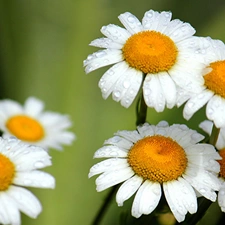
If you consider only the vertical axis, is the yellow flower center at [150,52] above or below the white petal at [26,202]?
above

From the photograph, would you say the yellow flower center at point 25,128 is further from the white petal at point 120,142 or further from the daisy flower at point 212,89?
the daisy flower at point 212,89

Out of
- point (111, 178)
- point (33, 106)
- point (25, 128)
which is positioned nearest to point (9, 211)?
point (111, 178)

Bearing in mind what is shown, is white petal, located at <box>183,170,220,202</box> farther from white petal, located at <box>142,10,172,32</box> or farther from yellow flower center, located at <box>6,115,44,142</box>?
yellow flower center, located at <box>6,115,44,142</box>

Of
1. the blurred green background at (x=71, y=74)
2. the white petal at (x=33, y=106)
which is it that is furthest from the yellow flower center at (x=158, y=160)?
the white petal at (x=33, y=106)

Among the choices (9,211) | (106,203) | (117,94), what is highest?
(117,94)

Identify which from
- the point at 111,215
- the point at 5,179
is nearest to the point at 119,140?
the point at 5,179

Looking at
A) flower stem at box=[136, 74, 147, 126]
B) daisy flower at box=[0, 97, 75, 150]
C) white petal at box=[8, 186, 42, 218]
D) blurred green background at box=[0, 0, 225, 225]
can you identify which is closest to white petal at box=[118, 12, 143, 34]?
flower stem at box=[136, 74, 147, 126]

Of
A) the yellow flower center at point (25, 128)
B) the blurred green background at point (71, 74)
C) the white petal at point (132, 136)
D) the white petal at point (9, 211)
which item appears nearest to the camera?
the white petal at point (9, 211)

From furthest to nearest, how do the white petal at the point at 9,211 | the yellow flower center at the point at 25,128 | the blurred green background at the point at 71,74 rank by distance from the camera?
1. the blurred green background at the point at 71,74
2. the yellow flower center at the point at 25,128
3. the white petal at the point at 9,211

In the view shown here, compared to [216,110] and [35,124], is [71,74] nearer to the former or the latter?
[35,124]
